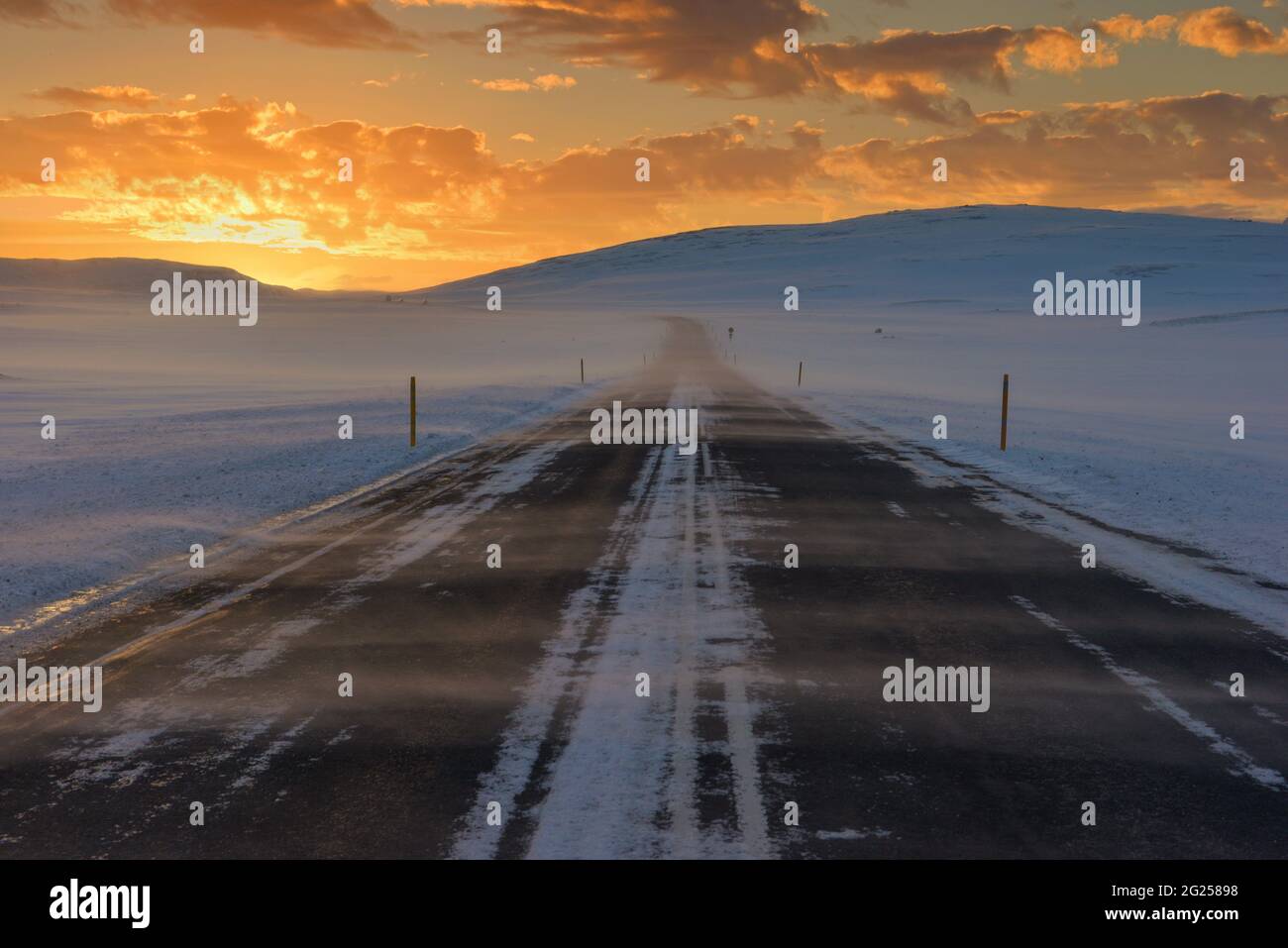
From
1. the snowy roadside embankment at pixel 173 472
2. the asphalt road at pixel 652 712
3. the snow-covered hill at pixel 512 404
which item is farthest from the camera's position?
the snow-covered hill at pixel 512 404

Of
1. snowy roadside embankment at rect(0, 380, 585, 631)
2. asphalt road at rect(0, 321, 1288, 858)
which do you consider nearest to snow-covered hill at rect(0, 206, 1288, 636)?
snowy roadside embankment at rect(0, 380, 585, 631)

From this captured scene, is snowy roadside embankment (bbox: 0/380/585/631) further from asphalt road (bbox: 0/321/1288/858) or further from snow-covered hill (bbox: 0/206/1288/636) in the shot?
asphalt road (bbox: 0/321/1288/858)

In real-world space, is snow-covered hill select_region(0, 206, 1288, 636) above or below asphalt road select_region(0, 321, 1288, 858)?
above

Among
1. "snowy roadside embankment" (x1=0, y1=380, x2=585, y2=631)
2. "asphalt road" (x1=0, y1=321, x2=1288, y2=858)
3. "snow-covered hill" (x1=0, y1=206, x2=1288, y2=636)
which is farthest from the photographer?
"snow-covered hill" (x1=0, y1=206, x2=1288, y2=636)

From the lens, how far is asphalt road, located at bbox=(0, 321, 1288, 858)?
213 inches

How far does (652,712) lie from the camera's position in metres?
7.02

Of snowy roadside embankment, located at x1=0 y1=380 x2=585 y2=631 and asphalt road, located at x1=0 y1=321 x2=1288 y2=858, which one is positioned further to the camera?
snowy roadside embankment, located at x1=0 y1=380 x2=585 y2=631

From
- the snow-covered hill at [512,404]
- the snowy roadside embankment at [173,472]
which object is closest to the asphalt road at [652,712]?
the snowy roadside embankment at [173,472]

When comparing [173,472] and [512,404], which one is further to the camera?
[512,404]

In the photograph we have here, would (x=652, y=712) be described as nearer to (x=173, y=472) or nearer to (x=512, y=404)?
(x=173, y=472)

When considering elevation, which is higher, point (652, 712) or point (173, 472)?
point (173, 472)

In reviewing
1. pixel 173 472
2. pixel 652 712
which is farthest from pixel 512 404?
pixel 652 712

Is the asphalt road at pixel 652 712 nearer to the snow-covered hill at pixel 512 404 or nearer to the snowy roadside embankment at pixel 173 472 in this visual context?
the snowy roadside embankment at pixel 173 472

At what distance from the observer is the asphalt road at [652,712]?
17.7ft
